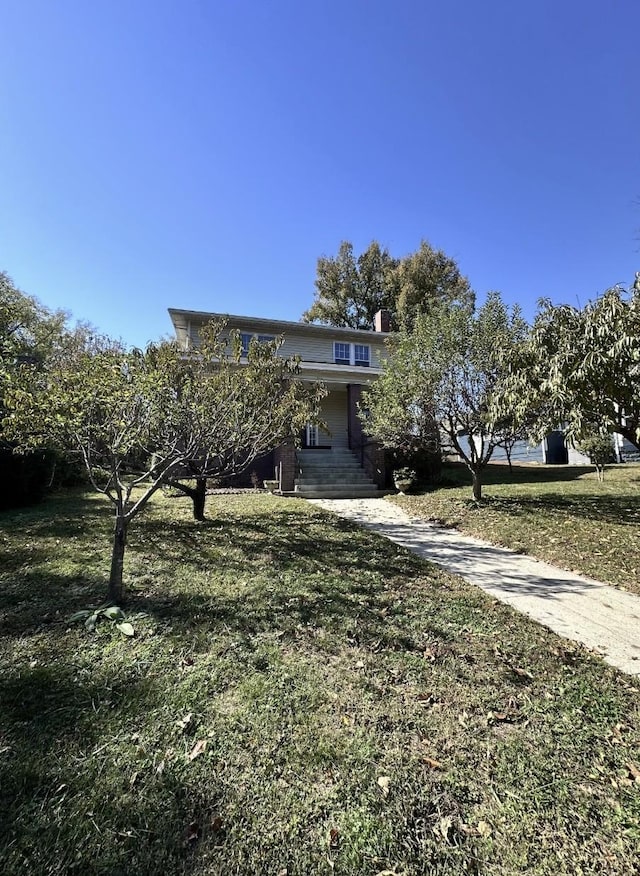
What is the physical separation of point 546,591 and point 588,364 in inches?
110

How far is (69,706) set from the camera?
266 centimetres

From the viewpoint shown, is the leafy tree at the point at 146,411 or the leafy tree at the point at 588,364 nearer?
the leafy tree at the point at 146,411

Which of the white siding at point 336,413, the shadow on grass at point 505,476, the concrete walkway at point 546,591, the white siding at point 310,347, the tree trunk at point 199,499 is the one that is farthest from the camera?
the white siding at point 310,347

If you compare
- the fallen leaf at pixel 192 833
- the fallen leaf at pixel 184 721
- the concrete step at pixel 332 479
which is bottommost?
the fallen leaf at pixel 192 833

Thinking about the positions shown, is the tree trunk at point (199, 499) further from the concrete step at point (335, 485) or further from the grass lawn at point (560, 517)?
the grass lawn at point (560, 517)

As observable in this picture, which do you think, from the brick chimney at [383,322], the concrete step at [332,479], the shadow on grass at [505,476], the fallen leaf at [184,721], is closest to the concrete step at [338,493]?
the concrete step at [332,479]

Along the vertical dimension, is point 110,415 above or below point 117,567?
above

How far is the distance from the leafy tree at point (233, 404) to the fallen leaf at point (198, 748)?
3.50m

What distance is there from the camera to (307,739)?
236 cm

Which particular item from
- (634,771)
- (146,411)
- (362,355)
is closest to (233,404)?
(146,411)

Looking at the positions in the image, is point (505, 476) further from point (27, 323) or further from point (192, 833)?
point (27, 323)

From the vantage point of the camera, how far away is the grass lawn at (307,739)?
1.74 meters

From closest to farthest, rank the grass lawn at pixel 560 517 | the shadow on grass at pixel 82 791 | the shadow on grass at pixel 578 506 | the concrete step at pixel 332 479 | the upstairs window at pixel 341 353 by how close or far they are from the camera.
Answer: the shadow on grass at pixel 82 791 → the grass lawn at pixel 560 517 → the shadow on grass at pixel 578 506 → the concrete step at pixel 332 479 → the upstairs window at pixel 341 353

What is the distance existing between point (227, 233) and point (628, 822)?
1570cm
